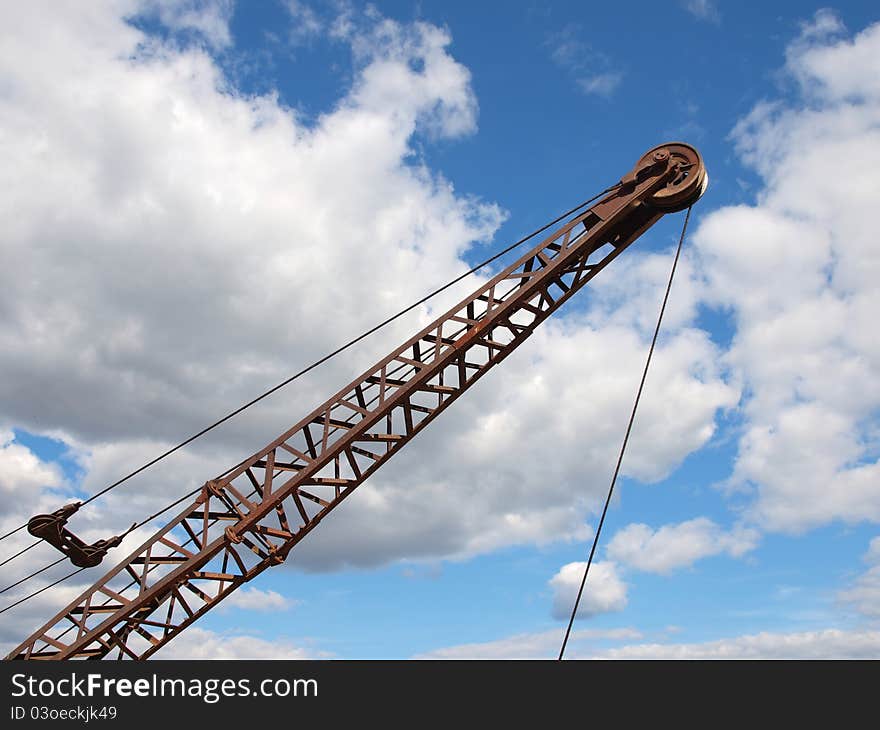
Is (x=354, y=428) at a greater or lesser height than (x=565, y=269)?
lesser

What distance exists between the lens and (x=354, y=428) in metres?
16.3
